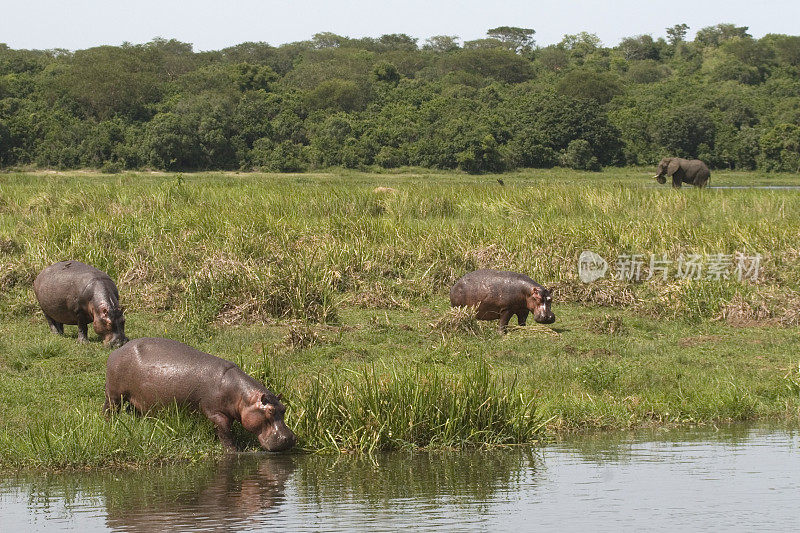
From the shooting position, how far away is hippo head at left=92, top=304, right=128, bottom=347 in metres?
10.8

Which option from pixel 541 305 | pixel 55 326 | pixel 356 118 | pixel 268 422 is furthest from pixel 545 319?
pixel 356 118

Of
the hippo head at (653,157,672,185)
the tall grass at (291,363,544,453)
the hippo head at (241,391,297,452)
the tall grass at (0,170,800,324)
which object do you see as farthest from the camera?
the hippo head at (653,157,672,185)

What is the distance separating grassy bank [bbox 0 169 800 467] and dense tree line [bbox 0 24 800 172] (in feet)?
79.0

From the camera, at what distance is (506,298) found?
39.0 ft

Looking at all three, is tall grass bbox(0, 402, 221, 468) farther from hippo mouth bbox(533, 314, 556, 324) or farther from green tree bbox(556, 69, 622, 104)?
green tree bbox(556, 69, 622, 104)

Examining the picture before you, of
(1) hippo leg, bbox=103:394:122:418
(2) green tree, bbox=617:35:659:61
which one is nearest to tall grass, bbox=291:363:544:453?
(1) hippo leg, bbox=103:394:122:418

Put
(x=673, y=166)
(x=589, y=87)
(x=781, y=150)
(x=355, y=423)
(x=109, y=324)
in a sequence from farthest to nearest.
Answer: (x=589, y=87) → (x=781, y=150) → (x=673, y=166) → (x=109, y=324) → (x=355, y=423)

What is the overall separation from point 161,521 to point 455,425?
8.60 feet

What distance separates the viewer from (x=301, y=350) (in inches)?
425

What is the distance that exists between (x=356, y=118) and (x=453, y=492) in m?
45.6

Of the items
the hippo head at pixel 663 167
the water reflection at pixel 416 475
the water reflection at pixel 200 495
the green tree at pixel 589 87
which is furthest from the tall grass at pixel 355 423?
the green tree at pixel 589 87

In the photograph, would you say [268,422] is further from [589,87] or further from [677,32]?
[677,32]

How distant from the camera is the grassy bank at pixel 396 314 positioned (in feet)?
26.1

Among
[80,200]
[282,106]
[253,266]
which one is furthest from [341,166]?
[253,266]
